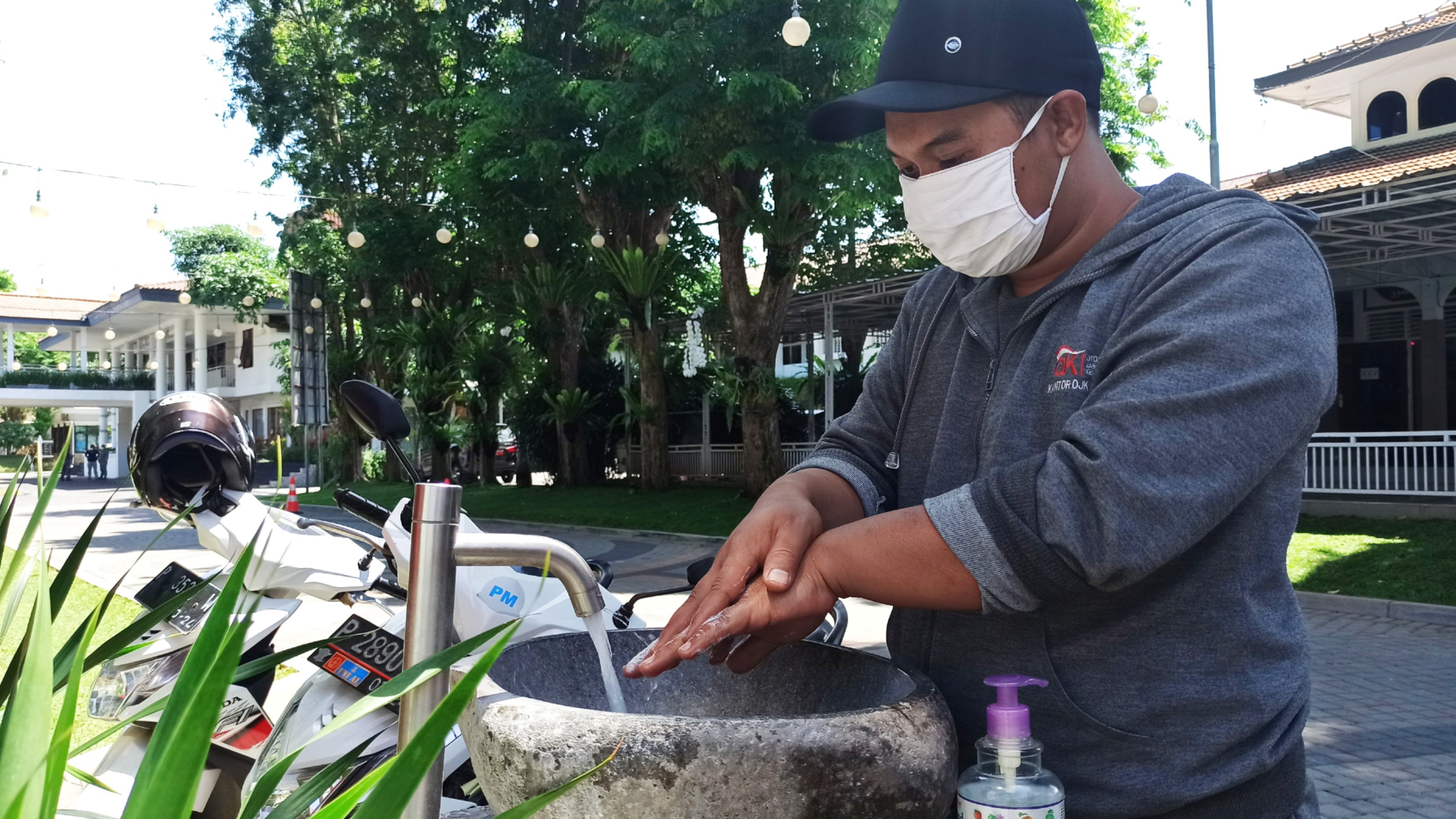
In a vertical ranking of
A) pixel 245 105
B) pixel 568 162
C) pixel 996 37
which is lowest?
pixel 996 37

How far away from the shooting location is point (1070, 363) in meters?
1.22

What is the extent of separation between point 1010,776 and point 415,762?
2.09 feet

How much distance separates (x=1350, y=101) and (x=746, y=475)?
1115cm

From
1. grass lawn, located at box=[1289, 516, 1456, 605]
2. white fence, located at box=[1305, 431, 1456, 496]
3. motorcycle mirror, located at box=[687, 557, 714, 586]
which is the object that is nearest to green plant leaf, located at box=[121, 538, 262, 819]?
motorcycle mirror, located at box=[687, 557, 714, 586]

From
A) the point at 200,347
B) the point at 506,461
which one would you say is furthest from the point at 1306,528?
the point at 200,347

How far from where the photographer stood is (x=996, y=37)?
4.07 feet

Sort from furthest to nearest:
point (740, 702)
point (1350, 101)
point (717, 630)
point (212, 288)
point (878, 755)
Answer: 1. point (212, 288)
2. point (1350, 101)
3. point (740, 702)
4. point (717, 630)
5. point (878, 755)


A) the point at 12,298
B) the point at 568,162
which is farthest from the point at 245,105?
the point at 12,298

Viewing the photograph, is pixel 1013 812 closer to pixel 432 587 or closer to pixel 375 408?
pixel 432 587

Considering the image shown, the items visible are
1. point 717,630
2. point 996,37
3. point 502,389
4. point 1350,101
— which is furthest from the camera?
point 502,389

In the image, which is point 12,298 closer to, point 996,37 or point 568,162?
point 568,162

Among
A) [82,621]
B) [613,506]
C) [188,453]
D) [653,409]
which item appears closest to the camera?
[188,453]

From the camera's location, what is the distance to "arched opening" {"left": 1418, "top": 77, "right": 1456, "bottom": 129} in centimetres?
1703

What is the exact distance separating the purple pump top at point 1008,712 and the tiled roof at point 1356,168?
1337cm
